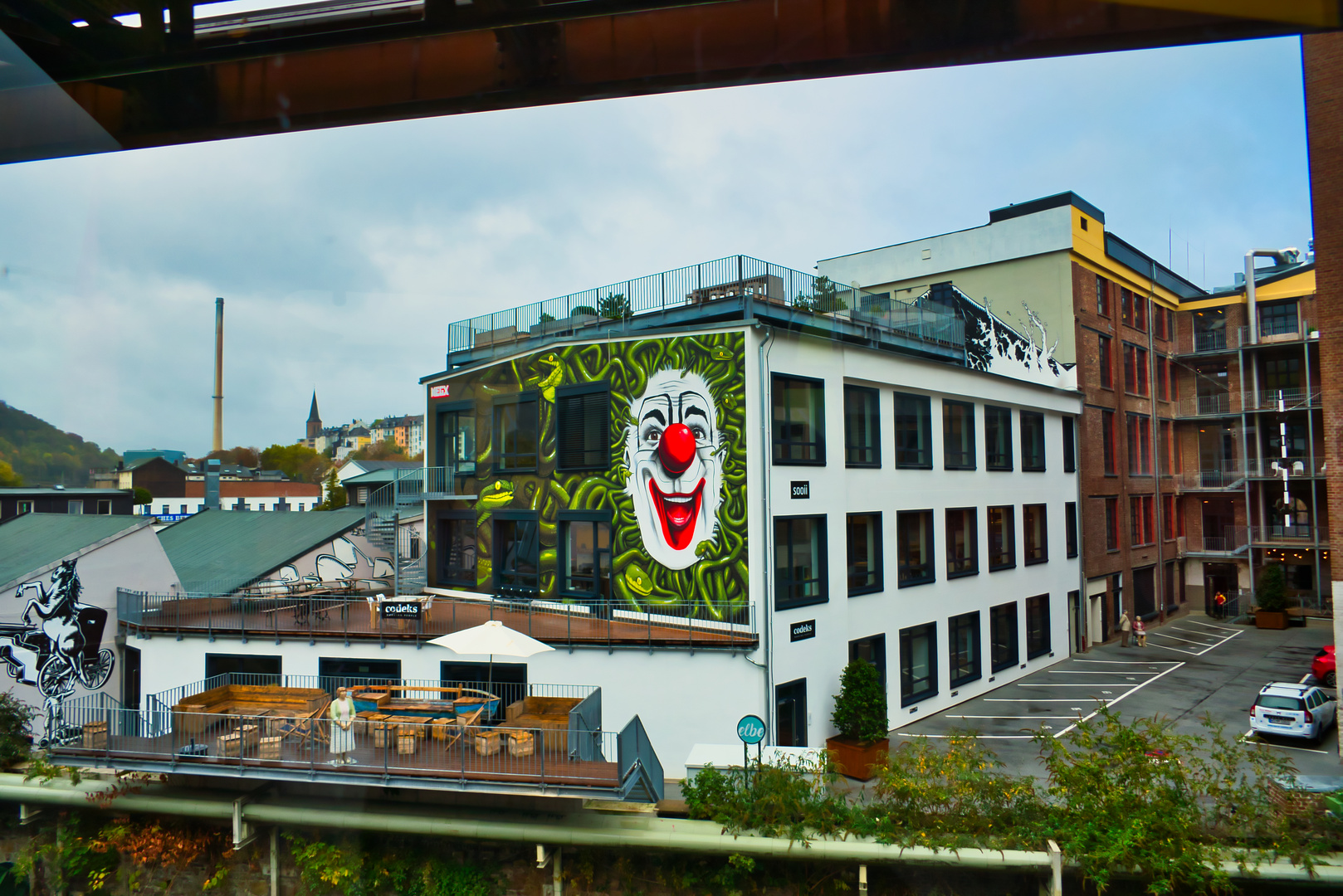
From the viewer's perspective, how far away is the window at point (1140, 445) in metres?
29.5

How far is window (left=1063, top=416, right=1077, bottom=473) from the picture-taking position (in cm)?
2539

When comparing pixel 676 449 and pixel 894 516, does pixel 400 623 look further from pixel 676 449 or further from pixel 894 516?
pixel 894 516

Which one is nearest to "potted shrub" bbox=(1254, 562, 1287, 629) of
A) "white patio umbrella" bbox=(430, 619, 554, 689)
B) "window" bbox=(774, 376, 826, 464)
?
"window" bbox=(774, 376, 826, 464)

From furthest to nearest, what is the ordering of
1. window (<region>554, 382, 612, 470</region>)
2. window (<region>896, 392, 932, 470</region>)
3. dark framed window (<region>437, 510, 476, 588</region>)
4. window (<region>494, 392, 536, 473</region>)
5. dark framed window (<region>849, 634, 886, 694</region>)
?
1. dark framed window (<region>437, 510, 476, 588</region>)
2. window (<region>494, 392, 536, 473</region>)
3. window (<region>896, 392, 932, 470</region>)
4. dark framed window (<region>849, 634, 886, 694</region>)
5. window (<region>554, 382, 612, 470</region>)

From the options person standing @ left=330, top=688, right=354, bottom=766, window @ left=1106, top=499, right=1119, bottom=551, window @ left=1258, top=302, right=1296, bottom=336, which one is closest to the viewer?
person standing @ left=330, top=688, right=354, bottom=766

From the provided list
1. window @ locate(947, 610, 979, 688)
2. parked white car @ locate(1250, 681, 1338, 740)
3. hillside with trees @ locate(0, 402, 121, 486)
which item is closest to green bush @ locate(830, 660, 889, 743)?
window @ locate(947, 610, 979, 688)

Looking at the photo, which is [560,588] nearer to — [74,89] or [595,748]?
[595,748]

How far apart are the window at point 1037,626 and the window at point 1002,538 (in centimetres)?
171

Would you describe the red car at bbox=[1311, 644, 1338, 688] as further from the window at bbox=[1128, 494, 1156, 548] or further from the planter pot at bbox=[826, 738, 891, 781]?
the planter pot at bbox=[826, 738, 891, 781]

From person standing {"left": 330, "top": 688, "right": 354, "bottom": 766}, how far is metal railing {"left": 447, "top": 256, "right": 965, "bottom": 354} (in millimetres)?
9777

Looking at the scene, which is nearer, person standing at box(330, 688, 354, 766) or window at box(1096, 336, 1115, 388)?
person standing at box(330, 688, 354, 766)

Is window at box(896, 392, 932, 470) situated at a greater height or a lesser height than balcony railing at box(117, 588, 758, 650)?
greater

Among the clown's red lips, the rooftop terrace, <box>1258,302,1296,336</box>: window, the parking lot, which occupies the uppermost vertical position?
<box>1258,302,1296,336</box>: window

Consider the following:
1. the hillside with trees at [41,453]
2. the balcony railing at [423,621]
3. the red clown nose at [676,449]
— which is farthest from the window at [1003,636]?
the hillside with trees at [41,453]
